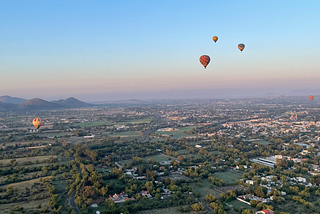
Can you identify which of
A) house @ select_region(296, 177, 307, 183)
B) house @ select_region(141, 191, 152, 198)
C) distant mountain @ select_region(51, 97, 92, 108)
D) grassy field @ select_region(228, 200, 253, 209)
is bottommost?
grassy field @ select_region(228, 200, 253, 209)

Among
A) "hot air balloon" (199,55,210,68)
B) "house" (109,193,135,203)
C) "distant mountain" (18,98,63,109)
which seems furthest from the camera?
"distant mountain" (18,98,63,109)

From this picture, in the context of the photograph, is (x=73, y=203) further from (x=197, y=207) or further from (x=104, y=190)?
(x=197, y=207)

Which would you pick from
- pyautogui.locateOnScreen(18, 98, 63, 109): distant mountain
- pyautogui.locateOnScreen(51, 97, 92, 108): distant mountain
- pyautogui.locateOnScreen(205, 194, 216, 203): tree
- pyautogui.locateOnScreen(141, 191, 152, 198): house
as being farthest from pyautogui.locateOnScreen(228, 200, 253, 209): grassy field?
pyautogui.locateOnScreen(51, 97, 92, 108): distant mountain

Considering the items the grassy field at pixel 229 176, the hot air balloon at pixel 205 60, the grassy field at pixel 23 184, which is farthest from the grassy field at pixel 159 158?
the grassy field at pixel 23 184

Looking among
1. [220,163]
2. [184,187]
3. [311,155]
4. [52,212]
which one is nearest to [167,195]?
[184,187]

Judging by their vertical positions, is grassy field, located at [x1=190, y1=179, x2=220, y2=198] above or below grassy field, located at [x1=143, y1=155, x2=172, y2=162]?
A: below

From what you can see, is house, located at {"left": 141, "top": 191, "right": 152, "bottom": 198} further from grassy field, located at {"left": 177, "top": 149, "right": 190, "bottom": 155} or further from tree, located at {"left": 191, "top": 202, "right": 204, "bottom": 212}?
grassy field, located at {"left": 177, "top": 149, "right": 190, "bottom": 155}

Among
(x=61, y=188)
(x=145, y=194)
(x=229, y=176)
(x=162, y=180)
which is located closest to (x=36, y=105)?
(x=61, y=188)

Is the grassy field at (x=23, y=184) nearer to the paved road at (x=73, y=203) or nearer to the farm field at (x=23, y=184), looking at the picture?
the farm field at (x=23, y=184)

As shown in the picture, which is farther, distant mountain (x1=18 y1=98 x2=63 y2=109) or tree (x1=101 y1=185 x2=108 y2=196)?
distant mountain (x1=18 y1=98 x2=63 y2=109)
